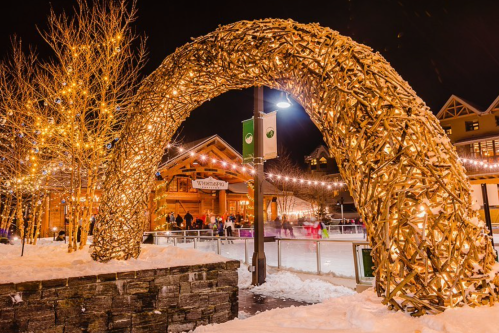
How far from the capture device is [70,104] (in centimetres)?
843

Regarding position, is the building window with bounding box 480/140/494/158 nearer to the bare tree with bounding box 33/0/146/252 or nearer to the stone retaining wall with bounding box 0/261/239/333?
the bare tree with bounding box 33/0/146/252

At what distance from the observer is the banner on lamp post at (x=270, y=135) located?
8.96 meters

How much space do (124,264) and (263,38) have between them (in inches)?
136

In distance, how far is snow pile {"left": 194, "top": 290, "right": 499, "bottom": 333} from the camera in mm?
1758

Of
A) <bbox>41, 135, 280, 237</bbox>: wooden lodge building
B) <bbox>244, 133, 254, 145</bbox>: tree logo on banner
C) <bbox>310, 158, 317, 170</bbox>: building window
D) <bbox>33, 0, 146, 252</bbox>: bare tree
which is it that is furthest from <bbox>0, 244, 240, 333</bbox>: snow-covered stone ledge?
<bbox>310, 158, 317, 170</bbox>: building window

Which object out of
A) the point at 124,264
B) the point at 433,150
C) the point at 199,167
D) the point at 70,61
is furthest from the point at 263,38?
the point at 199,167

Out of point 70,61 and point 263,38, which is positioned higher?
point 70,61

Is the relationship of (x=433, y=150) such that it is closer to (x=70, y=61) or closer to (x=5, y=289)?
(x=5, y=289)

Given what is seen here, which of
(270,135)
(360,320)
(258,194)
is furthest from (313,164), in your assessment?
(360,320)

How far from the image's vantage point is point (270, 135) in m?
9.09

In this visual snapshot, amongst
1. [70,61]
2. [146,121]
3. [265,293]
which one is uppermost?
[70,61]

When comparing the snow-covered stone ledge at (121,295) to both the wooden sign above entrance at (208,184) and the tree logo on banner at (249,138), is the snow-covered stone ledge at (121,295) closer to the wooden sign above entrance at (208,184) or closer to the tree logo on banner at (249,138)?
the tree logo on banner at (249,138)

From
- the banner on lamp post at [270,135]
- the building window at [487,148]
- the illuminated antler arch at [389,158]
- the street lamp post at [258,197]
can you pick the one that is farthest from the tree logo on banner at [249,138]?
the building window at [487,148]

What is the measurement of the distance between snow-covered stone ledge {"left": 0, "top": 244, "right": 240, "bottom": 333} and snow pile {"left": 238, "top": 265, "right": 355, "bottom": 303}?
2.47m
